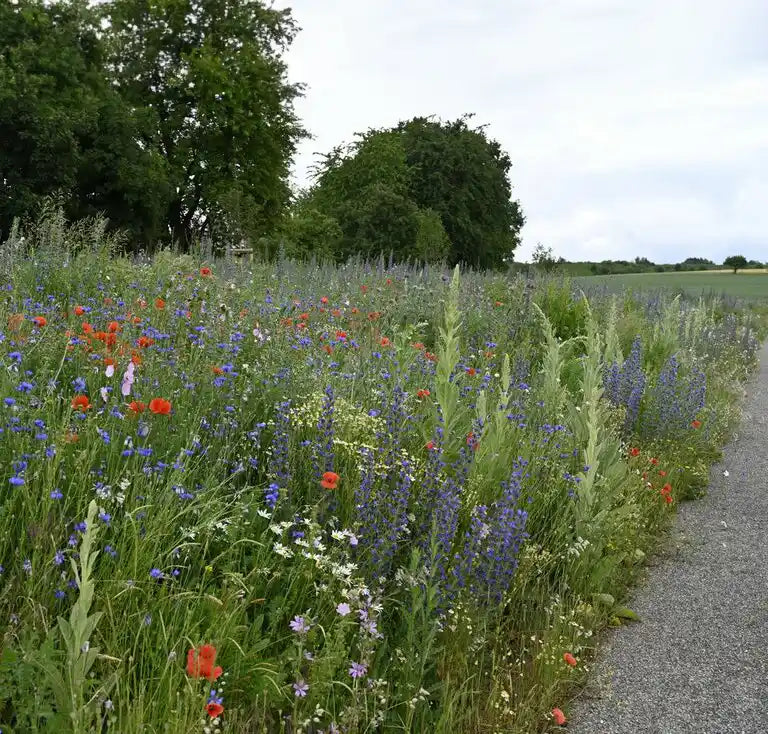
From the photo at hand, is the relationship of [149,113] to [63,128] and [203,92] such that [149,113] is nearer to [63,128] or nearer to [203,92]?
[203,92]

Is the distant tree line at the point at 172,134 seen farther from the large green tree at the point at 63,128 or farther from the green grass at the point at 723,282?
the green grass at the point at 723,282

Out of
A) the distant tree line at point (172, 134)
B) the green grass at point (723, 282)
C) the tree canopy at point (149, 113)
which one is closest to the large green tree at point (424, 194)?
the distant tree line at point (172, 134)

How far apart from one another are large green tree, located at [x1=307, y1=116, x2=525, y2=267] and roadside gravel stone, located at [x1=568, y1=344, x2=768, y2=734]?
2795 centimetres

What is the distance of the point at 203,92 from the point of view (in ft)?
95.9

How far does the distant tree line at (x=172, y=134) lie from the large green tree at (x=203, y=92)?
0.06m

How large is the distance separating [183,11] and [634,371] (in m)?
29.7

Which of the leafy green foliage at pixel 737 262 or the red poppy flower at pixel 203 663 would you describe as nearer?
the red poppy flower at pixel 203 663

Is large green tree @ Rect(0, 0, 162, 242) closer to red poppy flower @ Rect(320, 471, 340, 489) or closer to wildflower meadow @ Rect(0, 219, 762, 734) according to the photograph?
wildflower meadow @ Rect(0, 219, 762, 734)

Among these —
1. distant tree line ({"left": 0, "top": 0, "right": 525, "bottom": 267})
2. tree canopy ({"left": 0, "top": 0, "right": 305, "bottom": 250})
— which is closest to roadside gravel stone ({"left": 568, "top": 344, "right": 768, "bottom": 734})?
distant tree line ({"left": 0, "top": 0, "right": 525, "bottom": 267})

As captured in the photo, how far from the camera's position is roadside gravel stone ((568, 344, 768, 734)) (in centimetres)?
313

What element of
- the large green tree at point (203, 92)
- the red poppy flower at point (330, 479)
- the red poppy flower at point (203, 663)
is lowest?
the red poppy flower at point (203, 663)

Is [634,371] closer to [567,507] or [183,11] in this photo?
[567,507]

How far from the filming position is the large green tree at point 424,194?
3541 centimetres

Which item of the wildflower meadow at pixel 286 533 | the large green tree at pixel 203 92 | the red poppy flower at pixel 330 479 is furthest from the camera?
the large green tree at pixel 203 92
